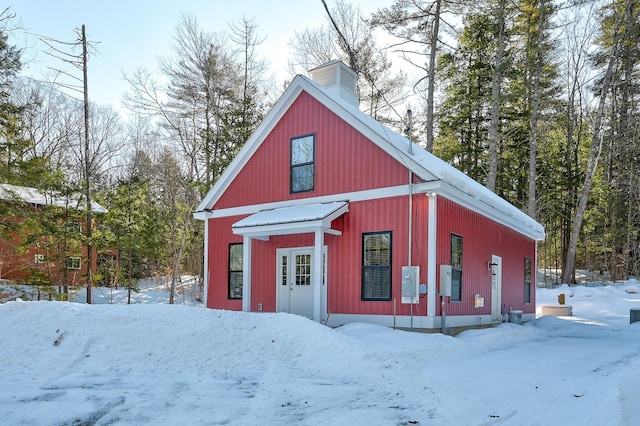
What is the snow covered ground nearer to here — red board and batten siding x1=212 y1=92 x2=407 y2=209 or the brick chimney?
red board and batten siding x1=212 y1=92 x2=407 y2=209

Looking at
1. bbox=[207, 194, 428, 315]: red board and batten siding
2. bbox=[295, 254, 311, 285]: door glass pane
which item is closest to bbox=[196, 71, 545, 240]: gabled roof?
bbox=[207, 194, 428, 315]: red board and batten siding

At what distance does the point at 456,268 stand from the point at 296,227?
3744 millimetres

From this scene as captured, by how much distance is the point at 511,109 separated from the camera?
2650cm

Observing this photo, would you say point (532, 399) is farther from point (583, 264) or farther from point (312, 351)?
point (583, 264)

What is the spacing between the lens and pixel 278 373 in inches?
260

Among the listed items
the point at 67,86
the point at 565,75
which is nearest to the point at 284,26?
the point at 67,86

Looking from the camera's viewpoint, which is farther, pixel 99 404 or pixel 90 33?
pixel 90 33

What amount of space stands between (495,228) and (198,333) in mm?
9020

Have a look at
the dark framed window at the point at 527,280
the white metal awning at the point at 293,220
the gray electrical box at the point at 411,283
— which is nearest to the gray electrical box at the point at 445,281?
the gray electrical box at the point at 411,283

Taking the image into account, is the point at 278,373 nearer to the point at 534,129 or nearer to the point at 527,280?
the point at 527,280

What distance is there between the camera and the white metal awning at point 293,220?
10398 millimetres

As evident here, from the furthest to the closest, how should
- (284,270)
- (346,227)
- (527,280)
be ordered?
(527,280), (284,270), (346,227)

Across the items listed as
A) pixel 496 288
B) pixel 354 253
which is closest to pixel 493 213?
pixel 496 288

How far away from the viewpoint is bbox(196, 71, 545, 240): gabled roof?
10055 mm
